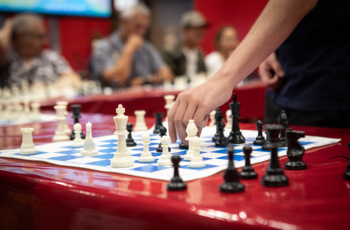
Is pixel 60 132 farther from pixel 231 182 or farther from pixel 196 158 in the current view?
pixel 231 182

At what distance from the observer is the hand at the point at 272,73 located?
202 cm

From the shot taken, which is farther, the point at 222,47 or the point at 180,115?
the point at 222,47

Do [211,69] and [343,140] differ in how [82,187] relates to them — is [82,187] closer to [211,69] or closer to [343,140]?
[343,140]

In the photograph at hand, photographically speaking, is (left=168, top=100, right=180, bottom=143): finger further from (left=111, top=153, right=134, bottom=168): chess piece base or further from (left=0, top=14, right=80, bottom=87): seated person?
(left=0, top=14, right=80, bottom=87): seated person

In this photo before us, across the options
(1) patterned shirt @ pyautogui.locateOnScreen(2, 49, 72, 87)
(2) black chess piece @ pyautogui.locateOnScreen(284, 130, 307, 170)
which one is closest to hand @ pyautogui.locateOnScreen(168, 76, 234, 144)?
(2) black chess piece @ pyautogui.locateOnScreen(284, 130, 307, 170)

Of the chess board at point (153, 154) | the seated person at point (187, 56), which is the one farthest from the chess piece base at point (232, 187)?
the seated person at point (187, 56)

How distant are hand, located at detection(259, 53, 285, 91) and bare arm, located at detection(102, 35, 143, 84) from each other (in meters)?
3.38

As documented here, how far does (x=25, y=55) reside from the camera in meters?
5.10

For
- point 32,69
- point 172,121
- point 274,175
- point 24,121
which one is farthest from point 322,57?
point 32,69

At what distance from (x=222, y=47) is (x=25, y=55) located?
333cm

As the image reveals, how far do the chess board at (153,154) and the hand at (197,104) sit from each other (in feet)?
0.30

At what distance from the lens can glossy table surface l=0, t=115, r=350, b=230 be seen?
65cm

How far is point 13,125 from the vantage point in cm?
212

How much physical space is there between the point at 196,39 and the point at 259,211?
6.43 metres
